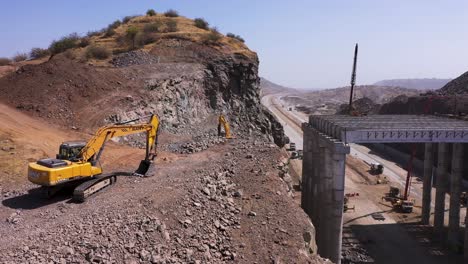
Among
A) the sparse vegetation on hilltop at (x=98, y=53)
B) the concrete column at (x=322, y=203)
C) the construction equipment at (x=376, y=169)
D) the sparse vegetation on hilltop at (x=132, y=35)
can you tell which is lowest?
the construction equipment at (x=376, y=169)

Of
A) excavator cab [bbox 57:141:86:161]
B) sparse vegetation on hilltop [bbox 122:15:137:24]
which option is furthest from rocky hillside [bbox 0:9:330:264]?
sparse vegetation on hilltop [bbox 122:15:137:24]

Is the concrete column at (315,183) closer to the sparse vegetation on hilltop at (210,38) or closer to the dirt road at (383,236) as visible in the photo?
the dirt road at (383,236)

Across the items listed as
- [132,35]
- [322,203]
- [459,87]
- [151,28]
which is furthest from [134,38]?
[459,87]

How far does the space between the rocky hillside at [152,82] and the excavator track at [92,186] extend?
10822 mm

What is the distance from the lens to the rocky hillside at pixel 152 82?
32.6 meters

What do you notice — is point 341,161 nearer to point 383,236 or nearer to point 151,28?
point 383,236

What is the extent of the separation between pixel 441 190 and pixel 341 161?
1193cm

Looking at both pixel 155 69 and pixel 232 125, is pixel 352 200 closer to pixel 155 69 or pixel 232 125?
pixel 232 125

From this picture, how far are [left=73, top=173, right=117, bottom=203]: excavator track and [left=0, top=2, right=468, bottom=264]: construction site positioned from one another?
0.31 feet

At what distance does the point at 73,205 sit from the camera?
58.2 feet

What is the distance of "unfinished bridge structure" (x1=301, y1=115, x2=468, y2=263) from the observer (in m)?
25.5

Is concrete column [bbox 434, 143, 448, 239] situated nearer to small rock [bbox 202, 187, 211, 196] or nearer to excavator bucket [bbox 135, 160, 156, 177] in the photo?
small rock [bbox 202, 187, 211, 196]

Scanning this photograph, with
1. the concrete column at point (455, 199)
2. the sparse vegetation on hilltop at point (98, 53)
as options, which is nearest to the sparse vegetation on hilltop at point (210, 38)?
the sparse vegetation on hilltop at point (98, 53)

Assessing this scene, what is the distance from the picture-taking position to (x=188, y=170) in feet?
77.5
